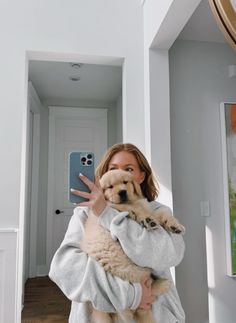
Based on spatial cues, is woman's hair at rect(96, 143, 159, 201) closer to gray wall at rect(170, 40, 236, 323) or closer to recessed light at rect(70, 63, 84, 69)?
gray wall at rect(170, 40, 236, 323)

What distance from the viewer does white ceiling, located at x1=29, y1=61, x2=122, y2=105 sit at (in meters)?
3.05

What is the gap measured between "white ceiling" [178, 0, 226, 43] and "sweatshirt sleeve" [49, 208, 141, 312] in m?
1.80

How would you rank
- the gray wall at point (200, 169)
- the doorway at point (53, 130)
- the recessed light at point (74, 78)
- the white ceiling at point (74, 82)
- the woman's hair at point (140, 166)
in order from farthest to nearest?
the doorway at point (53, 130) < the recessed light at point (74, 78) < the white ceiling at point (74, 82) < the gray wall at point (200, 169) < the woman's hair at point (140, 166)

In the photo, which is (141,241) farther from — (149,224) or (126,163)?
(126,163)

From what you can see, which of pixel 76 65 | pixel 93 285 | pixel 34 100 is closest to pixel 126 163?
pixel 93 285

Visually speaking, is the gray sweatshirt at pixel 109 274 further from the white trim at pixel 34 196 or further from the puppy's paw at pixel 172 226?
the white trim at pixel 34 196

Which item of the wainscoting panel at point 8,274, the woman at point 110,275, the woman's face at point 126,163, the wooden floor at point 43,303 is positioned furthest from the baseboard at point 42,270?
the woman's face at point 126,163

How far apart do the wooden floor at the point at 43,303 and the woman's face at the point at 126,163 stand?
2094 mm

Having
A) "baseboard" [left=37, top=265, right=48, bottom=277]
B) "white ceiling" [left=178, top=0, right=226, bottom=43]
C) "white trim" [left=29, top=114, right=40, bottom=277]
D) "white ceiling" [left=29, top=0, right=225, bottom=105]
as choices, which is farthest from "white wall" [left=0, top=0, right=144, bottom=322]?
"baseboard" [left=37, top=265, right=48, bottom=277]

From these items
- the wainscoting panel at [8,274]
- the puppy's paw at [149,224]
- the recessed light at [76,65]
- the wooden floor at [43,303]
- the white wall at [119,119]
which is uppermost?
the recessed light at [76,65]

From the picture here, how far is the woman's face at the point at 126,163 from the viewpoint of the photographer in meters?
1.01

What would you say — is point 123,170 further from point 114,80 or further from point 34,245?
point 34,245

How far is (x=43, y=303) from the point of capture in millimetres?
2965

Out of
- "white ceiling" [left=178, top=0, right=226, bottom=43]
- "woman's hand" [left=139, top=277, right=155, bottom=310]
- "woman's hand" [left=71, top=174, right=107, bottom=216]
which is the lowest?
"woman's hand" [left=139, top=277, right=155, bottom=310]
